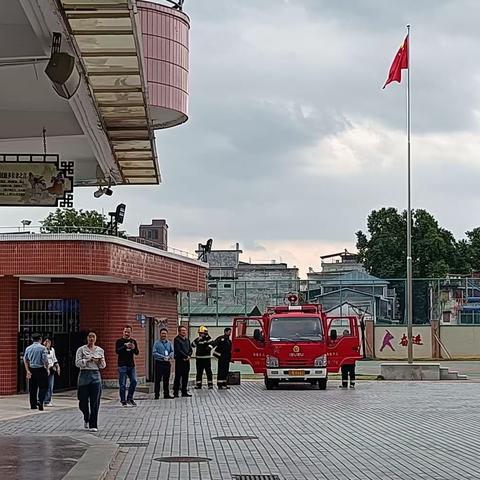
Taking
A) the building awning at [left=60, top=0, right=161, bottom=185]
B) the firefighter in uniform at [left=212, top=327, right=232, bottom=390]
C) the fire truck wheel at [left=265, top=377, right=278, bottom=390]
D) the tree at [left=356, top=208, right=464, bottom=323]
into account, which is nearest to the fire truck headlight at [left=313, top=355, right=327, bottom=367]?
the fire truck wheel at [left=265, top=377, right=278, bottom=390]

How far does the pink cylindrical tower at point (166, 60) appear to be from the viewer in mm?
19219

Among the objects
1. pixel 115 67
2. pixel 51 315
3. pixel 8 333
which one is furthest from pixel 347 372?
pixel 115 67

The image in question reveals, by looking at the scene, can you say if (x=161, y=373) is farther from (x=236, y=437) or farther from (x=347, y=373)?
(x=236, y=437)

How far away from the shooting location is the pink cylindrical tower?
19.2 metres

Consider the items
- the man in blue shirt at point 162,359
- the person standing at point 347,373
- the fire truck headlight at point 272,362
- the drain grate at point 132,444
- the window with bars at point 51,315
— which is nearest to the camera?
the drain grate at point 132,444

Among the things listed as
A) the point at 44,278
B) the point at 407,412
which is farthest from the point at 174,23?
the point at 44,278

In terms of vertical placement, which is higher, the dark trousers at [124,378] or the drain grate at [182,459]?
the dark trousers at [124,378]

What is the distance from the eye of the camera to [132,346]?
23047 millimetres

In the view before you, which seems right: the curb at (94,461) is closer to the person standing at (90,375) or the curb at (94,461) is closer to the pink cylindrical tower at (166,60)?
the person standing at (90,375)

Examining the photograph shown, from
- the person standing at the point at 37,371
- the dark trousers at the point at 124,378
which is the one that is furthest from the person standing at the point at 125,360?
the person standing at the point at 37,371

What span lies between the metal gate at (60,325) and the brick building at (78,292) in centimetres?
3

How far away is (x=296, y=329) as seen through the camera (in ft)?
101

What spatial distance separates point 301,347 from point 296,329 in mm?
836

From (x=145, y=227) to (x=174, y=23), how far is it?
2141 inches
